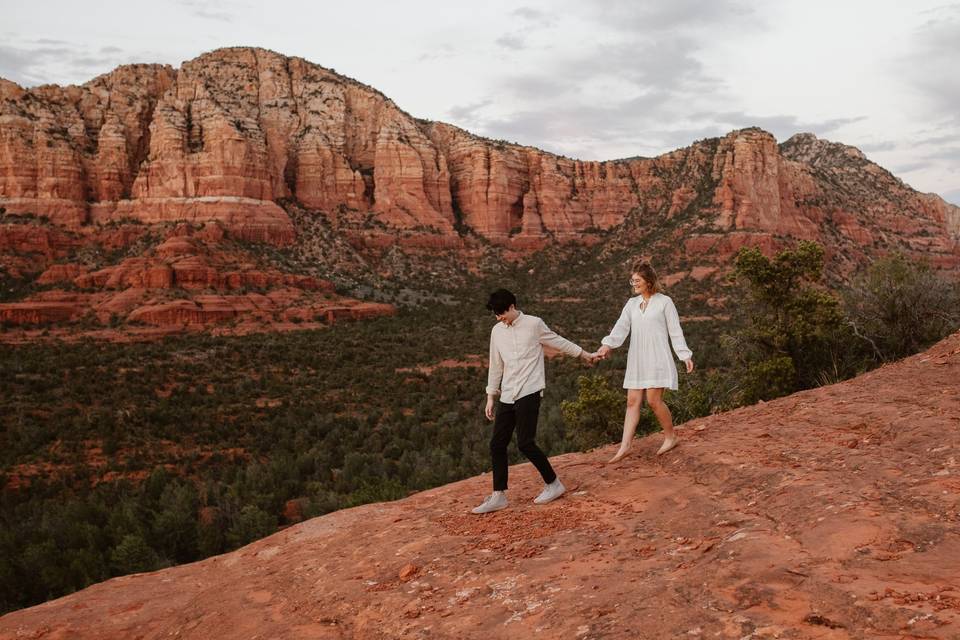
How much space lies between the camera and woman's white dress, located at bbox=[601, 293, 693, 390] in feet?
19.5

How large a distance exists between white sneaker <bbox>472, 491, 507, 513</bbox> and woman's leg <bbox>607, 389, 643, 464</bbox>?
1494mm

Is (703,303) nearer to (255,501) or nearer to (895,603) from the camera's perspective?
(255,501)

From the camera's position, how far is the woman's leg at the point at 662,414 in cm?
606

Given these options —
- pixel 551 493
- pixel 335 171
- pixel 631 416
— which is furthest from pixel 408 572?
pixel 335 171

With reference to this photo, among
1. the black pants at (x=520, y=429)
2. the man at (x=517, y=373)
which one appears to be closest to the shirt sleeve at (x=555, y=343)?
the man at (x=517, y=373)

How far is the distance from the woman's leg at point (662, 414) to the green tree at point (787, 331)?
8333 mm

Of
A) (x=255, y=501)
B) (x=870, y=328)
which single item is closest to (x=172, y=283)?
(x=255, y=501)

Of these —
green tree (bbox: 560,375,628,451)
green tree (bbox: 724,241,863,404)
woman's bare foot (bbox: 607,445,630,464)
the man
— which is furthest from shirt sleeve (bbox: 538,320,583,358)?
green tree (bbox: 560,375,628,451)

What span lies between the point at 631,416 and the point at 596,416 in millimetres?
9906

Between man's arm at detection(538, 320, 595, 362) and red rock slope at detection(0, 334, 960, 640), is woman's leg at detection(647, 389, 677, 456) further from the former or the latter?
man's arm at detection(538, 320, 595, 362)

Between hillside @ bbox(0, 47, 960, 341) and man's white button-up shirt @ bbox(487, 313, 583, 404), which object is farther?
hillside @ bbox(0, 47, 960, 341)

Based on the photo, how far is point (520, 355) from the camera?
5535 mm

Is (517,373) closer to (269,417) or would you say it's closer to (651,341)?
(651,341)

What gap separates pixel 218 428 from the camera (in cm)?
2411
